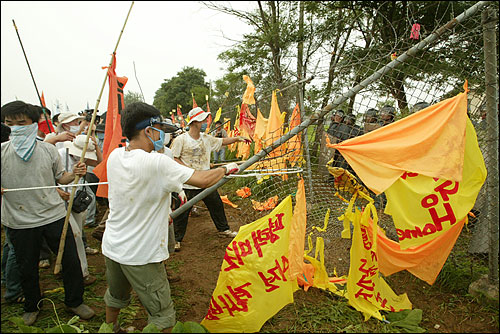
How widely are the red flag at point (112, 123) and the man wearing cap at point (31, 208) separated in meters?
0.40

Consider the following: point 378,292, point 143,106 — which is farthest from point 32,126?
point 378,292

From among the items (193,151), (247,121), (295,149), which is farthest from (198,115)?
(247,121)

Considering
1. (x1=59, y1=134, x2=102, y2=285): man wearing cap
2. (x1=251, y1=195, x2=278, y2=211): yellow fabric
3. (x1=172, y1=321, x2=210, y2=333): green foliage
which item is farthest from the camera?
(x1=251, y1=195, x2=278, y2=211): yellow fabric

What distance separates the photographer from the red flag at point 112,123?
288 cm

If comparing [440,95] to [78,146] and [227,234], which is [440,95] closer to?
[227,234]

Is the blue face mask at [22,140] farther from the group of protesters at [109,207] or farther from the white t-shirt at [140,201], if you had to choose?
the white t-shirt at [140,201]

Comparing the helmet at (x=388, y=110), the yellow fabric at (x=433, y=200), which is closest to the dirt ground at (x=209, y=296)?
the yellow fabric at (x=433, y=200)

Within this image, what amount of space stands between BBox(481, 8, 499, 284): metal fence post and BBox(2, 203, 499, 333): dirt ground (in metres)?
0.43

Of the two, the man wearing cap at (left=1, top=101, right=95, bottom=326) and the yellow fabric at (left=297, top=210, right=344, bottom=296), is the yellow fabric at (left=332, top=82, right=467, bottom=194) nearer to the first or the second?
the yellow fabric at (left=297, top=210, right=344, bottom=296)

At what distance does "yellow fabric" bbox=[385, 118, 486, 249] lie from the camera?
2.28 metres

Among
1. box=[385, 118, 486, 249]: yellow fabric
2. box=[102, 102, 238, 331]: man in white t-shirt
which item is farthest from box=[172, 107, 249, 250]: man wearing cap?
box=[385, 118, 486, 249]: yellow fabric

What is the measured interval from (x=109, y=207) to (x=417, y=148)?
92.9 inches

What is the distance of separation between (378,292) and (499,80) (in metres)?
2.21

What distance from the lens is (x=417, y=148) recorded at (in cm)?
210
